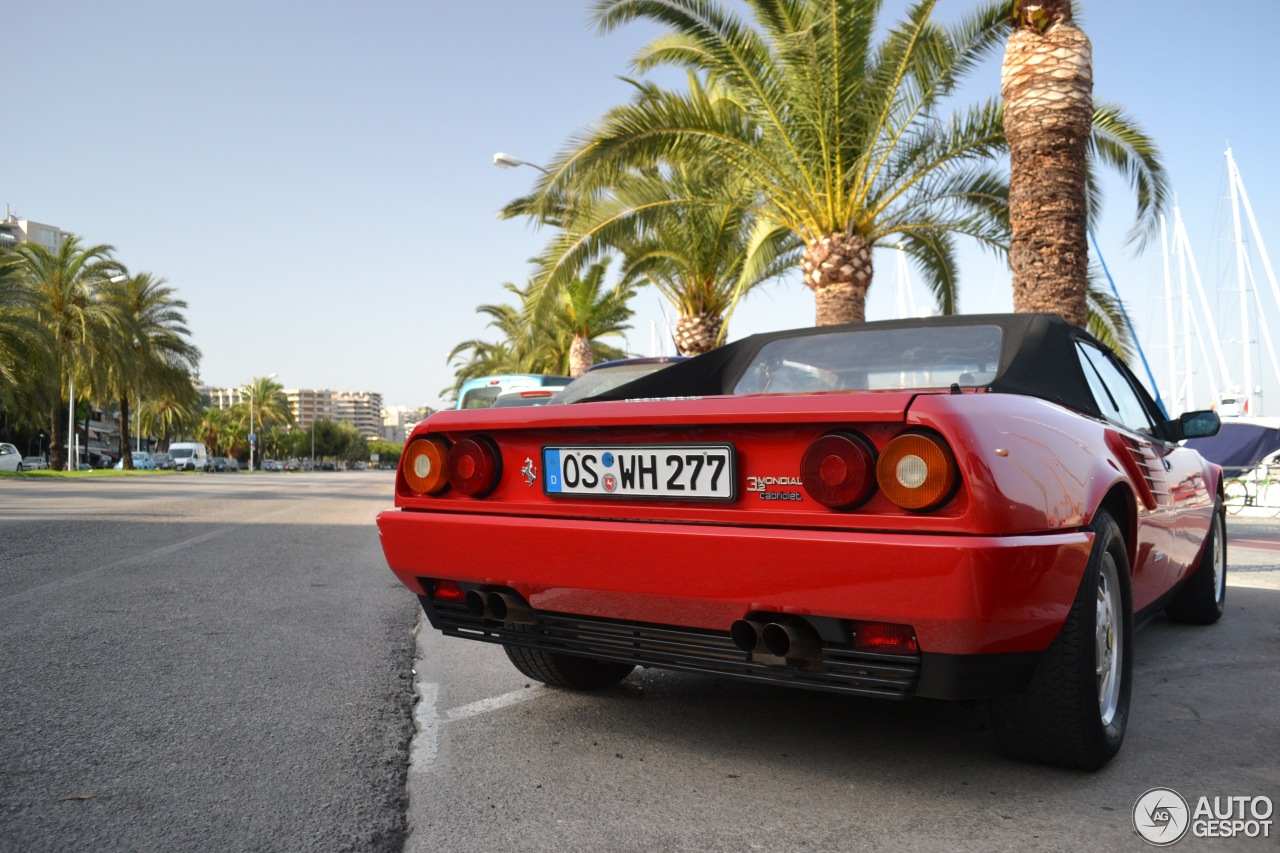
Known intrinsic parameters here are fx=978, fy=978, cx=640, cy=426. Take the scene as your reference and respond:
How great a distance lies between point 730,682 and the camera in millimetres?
3674

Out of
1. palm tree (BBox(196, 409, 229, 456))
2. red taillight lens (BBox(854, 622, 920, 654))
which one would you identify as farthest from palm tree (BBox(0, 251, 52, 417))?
palm tree (BBox(196, 409, 229, 456))

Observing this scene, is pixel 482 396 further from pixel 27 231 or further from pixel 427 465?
pixel 27 231

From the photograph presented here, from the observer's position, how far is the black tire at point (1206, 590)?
15.6ft

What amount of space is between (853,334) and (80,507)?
13.1 m

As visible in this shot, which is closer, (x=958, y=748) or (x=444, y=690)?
(x=958, y=748)

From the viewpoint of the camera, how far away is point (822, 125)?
37.4ft

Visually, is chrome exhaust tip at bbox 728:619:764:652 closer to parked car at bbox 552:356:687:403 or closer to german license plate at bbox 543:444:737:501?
→ german license plate at bbox 543:444:737:501

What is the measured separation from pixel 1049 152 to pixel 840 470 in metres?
8.29

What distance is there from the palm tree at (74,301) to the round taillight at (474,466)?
4134 cm

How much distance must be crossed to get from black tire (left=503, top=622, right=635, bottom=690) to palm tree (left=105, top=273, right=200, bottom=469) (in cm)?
4259

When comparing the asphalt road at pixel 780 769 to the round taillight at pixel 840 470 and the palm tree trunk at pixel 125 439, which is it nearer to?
the round taillight at pixel 840 470

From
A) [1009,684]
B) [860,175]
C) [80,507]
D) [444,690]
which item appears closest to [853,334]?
[1009,684]

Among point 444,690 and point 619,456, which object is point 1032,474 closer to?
point 619,456

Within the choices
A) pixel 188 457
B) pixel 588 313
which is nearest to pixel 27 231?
pixel 188 457
